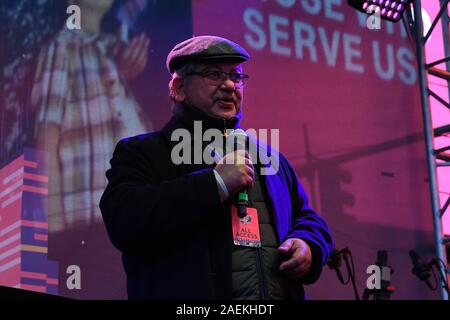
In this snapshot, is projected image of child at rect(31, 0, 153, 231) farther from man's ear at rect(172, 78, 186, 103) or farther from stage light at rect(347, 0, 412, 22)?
man's ear at rect(172, 78, 186, 103)

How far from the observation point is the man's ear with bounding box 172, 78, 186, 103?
7.20ft

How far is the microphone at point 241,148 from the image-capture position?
190cm

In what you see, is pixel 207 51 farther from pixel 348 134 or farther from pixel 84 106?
pixel 348 134

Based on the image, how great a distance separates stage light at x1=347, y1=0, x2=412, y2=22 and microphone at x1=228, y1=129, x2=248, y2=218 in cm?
332

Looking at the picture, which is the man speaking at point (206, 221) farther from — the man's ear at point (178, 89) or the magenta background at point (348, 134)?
the magenta background at point (348, 134)

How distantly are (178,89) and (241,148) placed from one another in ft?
0.96

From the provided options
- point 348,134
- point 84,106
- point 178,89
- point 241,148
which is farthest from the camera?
point 348,134

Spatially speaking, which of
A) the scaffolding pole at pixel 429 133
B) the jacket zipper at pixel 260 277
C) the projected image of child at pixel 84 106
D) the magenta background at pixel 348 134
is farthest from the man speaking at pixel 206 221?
the scaffolding pole at pixel 429 133

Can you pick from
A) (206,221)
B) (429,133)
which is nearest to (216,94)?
(206,221)

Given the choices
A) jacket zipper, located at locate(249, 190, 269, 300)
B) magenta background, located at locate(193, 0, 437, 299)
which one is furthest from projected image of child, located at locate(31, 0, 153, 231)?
jacket zipper, located at locate(249, 190, 269, 300)

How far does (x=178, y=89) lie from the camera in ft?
7.24

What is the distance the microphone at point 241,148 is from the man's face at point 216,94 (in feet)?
0.18

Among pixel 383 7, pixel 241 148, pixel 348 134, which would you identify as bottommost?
pixel 241 148
